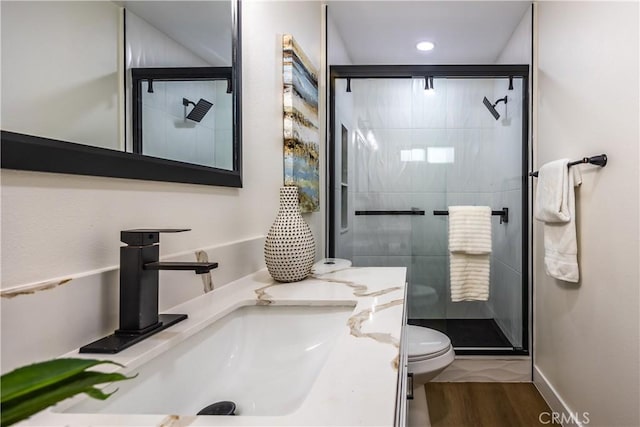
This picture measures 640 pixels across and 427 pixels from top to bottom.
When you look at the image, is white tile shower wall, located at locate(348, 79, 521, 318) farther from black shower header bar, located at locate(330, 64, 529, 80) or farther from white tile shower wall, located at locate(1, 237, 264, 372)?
white tile shower wall, located at locate(1, 237, 264, 372)

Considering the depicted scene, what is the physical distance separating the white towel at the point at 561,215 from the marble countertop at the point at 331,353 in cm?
93

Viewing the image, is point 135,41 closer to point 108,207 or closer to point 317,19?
point 108,207

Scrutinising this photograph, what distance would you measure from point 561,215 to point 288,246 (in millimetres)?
1232

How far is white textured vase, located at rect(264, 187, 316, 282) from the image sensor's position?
121cm

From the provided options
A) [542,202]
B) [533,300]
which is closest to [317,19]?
[542,202]

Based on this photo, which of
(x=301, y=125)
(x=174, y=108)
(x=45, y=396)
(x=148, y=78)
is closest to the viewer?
(x=45, y=396)

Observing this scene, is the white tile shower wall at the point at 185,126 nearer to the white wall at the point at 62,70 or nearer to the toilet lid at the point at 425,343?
the white wall at the point at 62,70

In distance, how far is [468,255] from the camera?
7.95 ft

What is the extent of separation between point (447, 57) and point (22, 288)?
3433mm

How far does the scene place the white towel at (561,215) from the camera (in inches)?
67.7

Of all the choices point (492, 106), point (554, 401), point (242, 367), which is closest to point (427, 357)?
point (554, 401)

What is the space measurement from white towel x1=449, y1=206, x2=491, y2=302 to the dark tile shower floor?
0.62 ft

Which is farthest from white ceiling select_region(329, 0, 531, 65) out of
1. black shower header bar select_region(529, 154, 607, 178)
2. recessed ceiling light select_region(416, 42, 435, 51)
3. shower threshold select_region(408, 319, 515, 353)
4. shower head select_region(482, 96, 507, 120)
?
shower threshold select_region(408, 319, 515, 353)

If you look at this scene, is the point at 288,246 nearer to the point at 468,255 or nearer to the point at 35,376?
the point at 35,376
